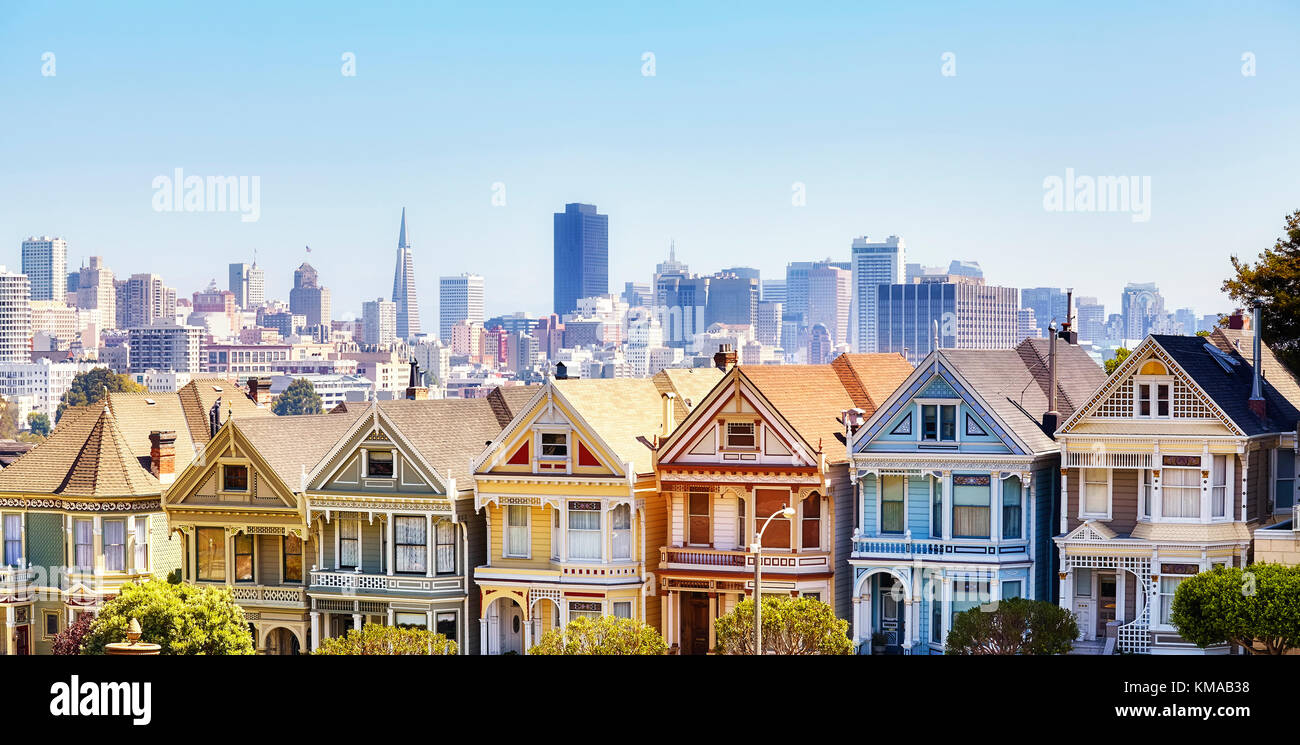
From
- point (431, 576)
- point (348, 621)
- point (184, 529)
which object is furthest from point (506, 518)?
point (184, 529)

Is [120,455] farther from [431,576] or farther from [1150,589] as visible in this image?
[1150,589]

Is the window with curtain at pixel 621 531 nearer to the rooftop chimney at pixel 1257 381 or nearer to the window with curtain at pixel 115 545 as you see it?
the window with curtain at pixel 115 545

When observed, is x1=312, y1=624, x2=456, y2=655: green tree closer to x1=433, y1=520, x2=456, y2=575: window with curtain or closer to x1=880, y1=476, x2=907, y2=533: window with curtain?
x1=433, y1=520, x2=456, y2=575: window with curtain

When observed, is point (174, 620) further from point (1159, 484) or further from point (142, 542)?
point (1159, 484)

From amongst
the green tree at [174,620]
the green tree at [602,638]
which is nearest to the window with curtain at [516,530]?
the green tree at [602,638]

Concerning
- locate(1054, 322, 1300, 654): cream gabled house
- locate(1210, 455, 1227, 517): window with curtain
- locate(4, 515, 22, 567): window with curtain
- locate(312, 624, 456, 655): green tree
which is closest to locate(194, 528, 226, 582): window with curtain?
locate(4, 515, 22, 567): window with curtain
